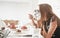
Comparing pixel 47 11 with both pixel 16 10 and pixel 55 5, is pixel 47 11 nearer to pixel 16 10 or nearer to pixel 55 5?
pixel 55 5

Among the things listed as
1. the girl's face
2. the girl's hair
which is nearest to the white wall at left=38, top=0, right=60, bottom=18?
the girl's hair

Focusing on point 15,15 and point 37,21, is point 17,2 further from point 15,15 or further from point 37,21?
point 37,21

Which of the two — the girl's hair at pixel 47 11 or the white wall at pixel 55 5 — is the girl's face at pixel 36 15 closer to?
the girl's hair at pixel 47 11

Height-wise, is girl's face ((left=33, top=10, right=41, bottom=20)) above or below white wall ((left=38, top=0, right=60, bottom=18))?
below

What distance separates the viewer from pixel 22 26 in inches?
57.8

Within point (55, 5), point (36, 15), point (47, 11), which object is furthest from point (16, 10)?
point (55, 5)

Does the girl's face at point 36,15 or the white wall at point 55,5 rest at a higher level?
the white wall at point 55,5

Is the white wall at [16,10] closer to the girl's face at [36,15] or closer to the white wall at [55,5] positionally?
the girl's face at [36,15]

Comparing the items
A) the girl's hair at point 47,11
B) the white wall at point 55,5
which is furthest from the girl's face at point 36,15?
the white wall at point 55,5

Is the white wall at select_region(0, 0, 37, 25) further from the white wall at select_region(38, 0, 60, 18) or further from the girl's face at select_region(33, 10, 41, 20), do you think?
the white wall at select_region(38, 0, 60, 18)

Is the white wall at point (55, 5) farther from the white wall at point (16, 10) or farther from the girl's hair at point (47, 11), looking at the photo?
the white wall at point (16, 10)

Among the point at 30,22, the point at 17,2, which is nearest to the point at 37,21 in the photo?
the point at 30,22

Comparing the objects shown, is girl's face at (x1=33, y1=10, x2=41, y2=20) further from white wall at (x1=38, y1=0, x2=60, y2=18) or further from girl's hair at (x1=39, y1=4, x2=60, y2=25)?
white wall at (x1=38, y1=0, x2=60, y2=18)

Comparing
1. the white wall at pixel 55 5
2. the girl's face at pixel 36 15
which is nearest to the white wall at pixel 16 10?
the girl's face at pixel 36 15
